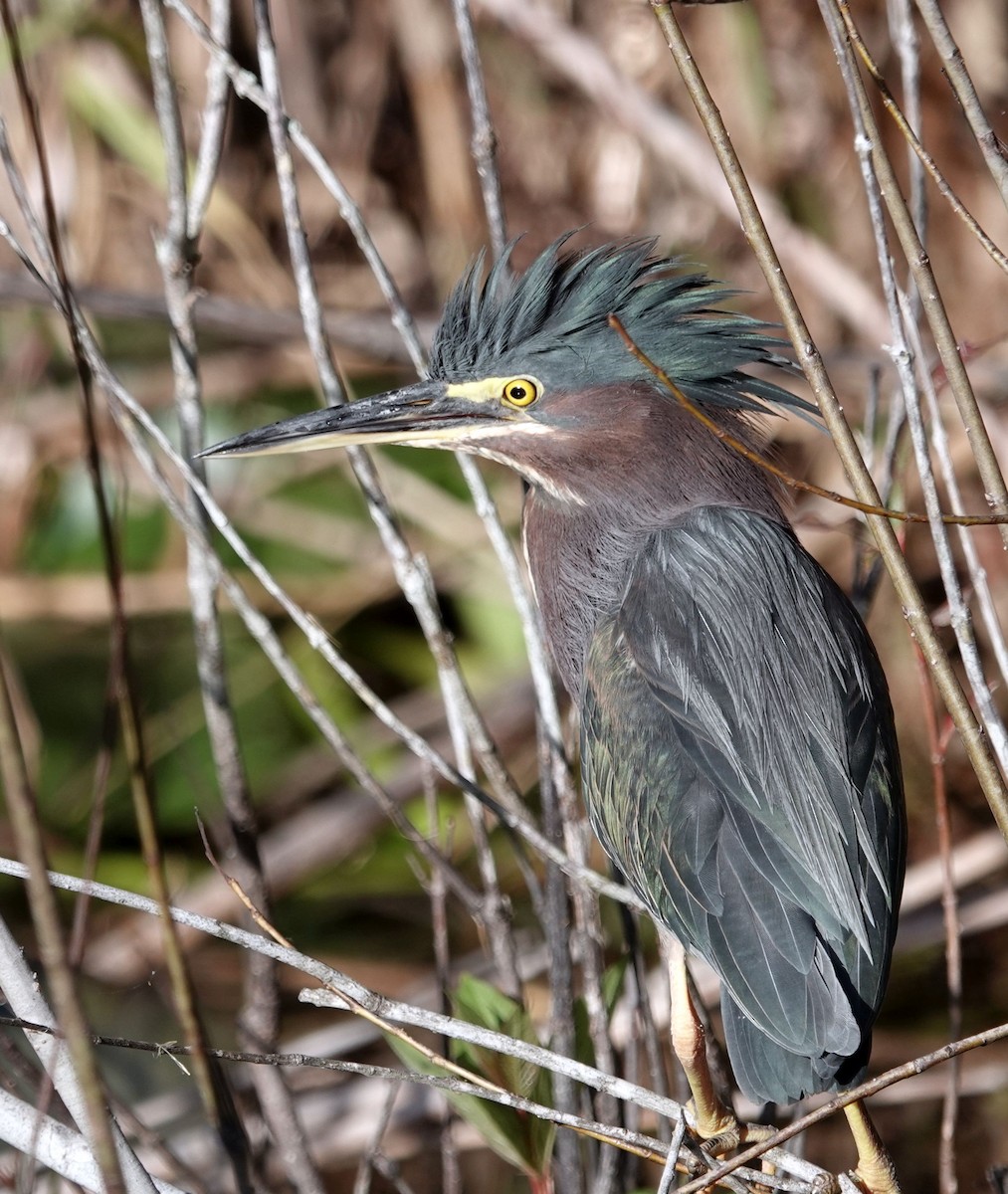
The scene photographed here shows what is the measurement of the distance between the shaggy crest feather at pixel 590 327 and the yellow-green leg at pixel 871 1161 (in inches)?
43.5

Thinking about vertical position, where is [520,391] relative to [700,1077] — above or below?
above

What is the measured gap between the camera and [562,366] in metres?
2.14

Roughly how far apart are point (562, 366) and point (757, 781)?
2.41ft

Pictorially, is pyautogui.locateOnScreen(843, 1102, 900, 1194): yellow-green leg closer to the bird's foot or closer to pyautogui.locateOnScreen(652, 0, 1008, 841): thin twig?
the bird's foot

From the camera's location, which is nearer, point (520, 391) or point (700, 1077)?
point (700, 1077)

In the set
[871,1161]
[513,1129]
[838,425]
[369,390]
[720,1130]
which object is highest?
[369,390]

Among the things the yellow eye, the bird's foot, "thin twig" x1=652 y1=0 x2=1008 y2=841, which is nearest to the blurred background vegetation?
the bird's foot

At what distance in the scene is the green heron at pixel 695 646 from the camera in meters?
1.84

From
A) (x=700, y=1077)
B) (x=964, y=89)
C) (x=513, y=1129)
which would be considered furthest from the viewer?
(x=700, y=1077)

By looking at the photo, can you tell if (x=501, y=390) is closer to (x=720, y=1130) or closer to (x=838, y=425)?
(x=838, y=425)

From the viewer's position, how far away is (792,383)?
4.49m

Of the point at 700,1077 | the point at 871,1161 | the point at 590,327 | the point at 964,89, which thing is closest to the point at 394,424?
the point at 590,327

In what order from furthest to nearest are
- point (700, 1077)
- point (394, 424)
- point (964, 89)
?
point (394, 424) → point (700, 1077) → point (964, 89)

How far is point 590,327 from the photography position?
2121 mm
